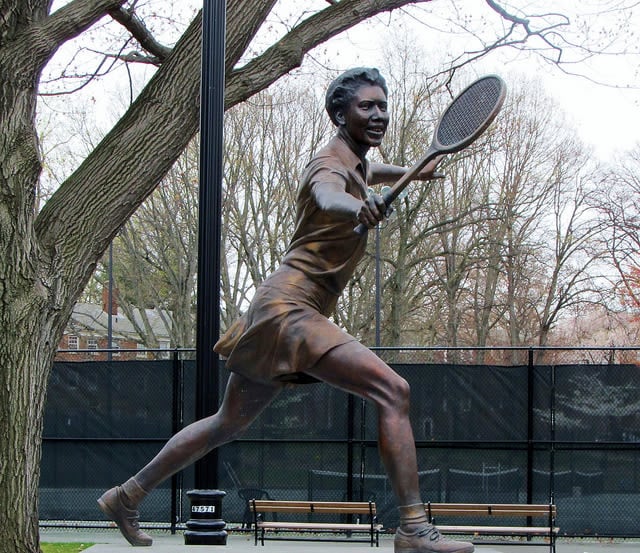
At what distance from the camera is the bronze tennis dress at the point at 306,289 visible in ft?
17.1

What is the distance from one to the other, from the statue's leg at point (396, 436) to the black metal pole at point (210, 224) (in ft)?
5.78

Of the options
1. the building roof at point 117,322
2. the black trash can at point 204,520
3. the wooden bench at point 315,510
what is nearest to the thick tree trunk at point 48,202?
the black trash can at point 204,520

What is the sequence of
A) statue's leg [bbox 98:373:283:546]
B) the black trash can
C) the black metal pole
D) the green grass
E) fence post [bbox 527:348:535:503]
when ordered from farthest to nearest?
fence post [bbox 527:348:535:503] < the green grass < the black metal pole < the black trash can < statue's leg [bbox 98:373:283:546]

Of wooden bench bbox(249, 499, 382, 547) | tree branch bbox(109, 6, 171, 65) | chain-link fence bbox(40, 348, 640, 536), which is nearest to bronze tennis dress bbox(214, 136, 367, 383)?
tree branch bbox(109, 6, 171, 65)

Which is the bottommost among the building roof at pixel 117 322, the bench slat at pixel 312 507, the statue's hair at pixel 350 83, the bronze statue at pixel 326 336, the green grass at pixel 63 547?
the green grass at pixel 63 547

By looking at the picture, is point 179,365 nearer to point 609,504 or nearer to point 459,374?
point 459,374

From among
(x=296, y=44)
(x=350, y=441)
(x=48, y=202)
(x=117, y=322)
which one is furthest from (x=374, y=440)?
(x=117, y=322)

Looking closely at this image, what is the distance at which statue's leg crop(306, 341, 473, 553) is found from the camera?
4785 mm

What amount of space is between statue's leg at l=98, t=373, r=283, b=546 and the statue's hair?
5.01 feet

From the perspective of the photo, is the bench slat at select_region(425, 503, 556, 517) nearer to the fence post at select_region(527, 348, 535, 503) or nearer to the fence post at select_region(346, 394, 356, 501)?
the fence post at select_region(527, 348, 535, 503)

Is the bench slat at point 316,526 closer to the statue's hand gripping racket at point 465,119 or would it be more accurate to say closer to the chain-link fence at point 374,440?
the chain-link fence at point 374,440

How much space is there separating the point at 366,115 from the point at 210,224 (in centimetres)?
182

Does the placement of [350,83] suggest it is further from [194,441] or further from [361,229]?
[194,441]

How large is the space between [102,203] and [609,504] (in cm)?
825
